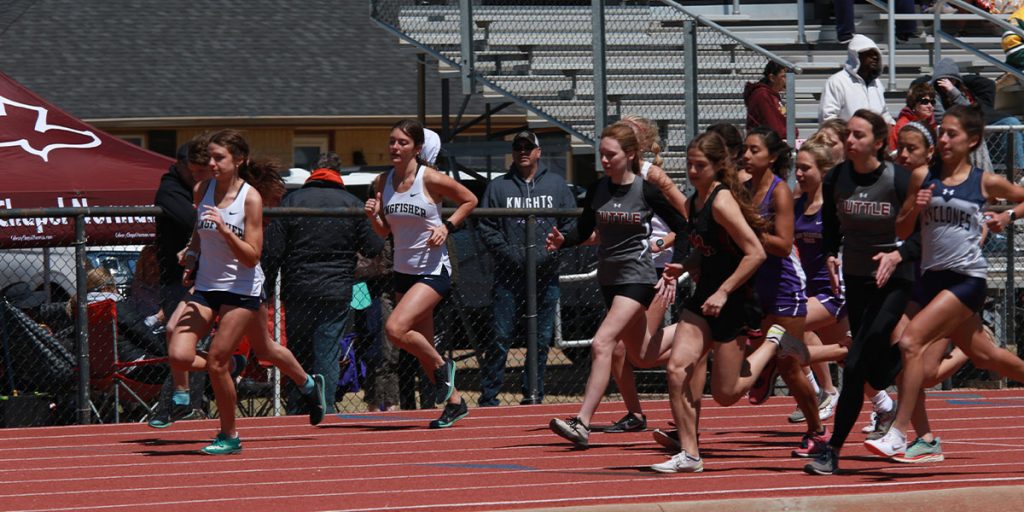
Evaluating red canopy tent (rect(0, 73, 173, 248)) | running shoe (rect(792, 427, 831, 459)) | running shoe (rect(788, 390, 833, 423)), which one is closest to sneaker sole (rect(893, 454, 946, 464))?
running shoe (rect(792, 427, 831, 459))

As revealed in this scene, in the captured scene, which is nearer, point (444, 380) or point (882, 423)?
point (882, 423)

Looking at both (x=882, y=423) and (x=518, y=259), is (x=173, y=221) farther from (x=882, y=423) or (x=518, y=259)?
(x=882, y=423)

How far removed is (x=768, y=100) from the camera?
14.9 metres

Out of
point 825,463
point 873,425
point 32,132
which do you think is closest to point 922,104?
point 873,425

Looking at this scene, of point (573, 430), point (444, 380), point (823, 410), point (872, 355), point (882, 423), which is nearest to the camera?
point (872, 355)

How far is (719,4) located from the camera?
68.9ft

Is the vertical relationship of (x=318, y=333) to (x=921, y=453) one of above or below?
below

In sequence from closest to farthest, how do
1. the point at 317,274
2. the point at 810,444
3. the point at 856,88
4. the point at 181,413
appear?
the point at 810,444 < the point at 181,413 < the point at 317,274 < the point at 856,88

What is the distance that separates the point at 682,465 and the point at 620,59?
8.95 metres

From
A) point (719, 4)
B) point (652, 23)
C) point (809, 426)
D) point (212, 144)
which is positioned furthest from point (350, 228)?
point (719, 4)

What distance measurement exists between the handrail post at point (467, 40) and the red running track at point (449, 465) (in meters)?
5.51

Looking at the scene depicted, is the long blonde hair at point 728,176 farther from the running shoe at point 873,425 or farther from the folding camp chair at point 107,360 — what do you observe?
the folding camp chair at point 107,360

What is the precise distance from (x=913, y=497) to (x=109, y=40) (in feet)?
91.6

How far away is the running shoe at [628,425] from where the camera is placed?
37.0ft
